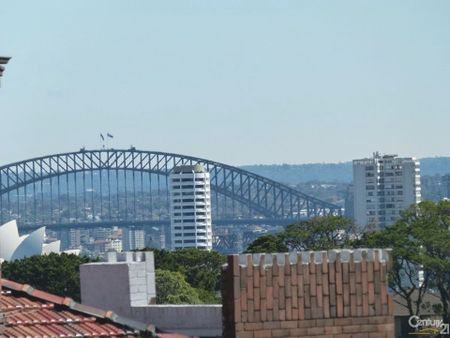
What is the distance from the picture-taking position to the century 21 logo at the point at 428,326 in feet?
287

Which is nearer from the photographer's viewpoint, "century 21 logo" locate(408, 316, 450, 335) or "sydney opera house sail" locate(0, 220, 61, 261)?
"century 21 logo" locate(408, 316, 450, 335)

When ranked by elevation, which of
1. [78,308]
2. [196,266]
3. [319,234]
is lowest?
[196,266]

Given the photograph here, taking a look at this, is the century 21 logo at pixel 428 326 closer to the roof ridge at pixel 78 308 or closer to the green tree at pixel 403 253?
the green tree at pixel 403 253

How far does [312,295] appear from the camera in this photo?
18.5 metres

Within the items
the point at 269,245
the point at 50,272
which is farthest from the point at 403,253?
the point at 50,272

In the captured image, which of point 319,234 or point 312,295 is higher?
point 319,234

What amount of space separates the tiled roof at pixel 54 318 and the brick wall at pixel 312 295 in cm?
92

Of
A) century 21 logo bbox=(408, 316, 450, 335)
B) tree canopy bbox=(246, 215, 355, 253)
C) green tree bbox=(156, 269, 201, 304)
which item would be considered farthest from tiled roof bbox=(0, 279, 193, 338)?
tree canopy bbox=(246, 215, 355, 253)

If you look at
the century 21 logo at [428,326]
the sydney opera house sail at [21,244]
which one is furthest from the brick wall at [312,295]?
the sydney opera house sail at [21,244]

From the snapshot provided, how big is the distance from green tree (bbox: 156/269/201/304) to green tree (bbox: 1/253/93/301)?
16.8 metres

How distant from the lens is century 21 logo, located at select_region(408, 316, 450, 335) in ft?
287

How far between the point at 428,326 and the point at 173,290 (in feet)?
36.1

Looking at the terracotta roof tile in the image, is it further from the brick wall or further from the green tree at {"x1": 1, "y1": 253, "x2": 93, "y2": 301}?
the green tree at {"x1": 1, "y1": 253, "x2": 93, "y2": 301}

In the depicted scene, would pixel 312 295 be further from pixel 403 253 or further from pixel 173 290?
pixel 403 253
